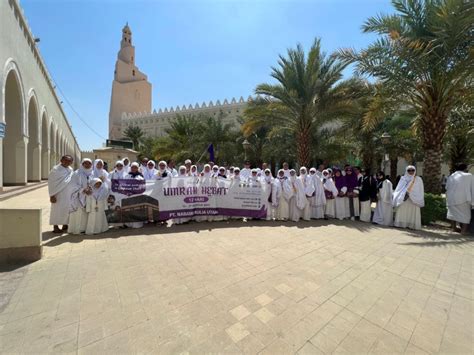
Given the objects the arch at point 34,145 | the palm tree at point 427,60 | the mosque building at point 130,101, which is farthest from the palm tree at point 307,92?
the mosque building at point 130,101

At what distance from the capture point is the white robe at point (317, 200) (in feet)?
25.7

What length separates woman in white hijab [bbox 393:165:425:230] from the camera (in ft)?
22.3

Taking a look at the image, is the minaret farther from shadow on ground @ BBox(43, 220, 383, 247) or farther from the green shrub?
the green shrub

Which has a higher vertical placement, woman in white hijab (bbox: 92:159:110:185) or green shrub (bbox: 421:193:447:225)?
woman in white hijab (bbox: 92:159:110:185)

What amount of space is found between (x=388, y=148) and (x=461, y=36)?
33.6 ft

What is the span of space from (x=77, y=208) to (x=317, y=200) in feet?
21.9

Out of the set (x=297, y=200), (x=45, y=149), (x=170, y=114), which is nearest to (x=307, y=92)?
(x=297, y=200)

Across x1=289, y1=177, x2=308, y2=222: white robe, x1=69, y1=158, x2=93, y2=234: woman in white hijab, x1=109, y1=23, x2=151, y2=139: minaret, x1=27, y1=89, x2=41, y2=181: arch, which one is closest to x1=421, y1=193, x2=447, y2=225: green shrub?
x1=289, y1=177, x2=308, y2=222: white robe

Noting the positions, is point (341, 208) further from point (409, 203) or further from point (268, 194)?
point (268, 194)

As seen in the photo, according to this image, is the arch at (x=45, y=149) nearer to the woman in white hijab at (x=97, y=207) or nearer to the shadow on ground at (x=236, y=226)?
the shadow on ground at (x=236, y=226)

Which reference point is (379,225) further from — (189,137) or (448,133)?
(189,137)

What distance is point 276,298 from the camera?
2828 mm

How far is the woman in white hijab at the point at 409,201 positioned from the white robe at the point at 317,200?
203 cm

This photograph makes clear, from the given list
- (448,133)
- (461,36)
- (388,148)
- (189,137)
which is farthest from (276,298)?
(189,137)
